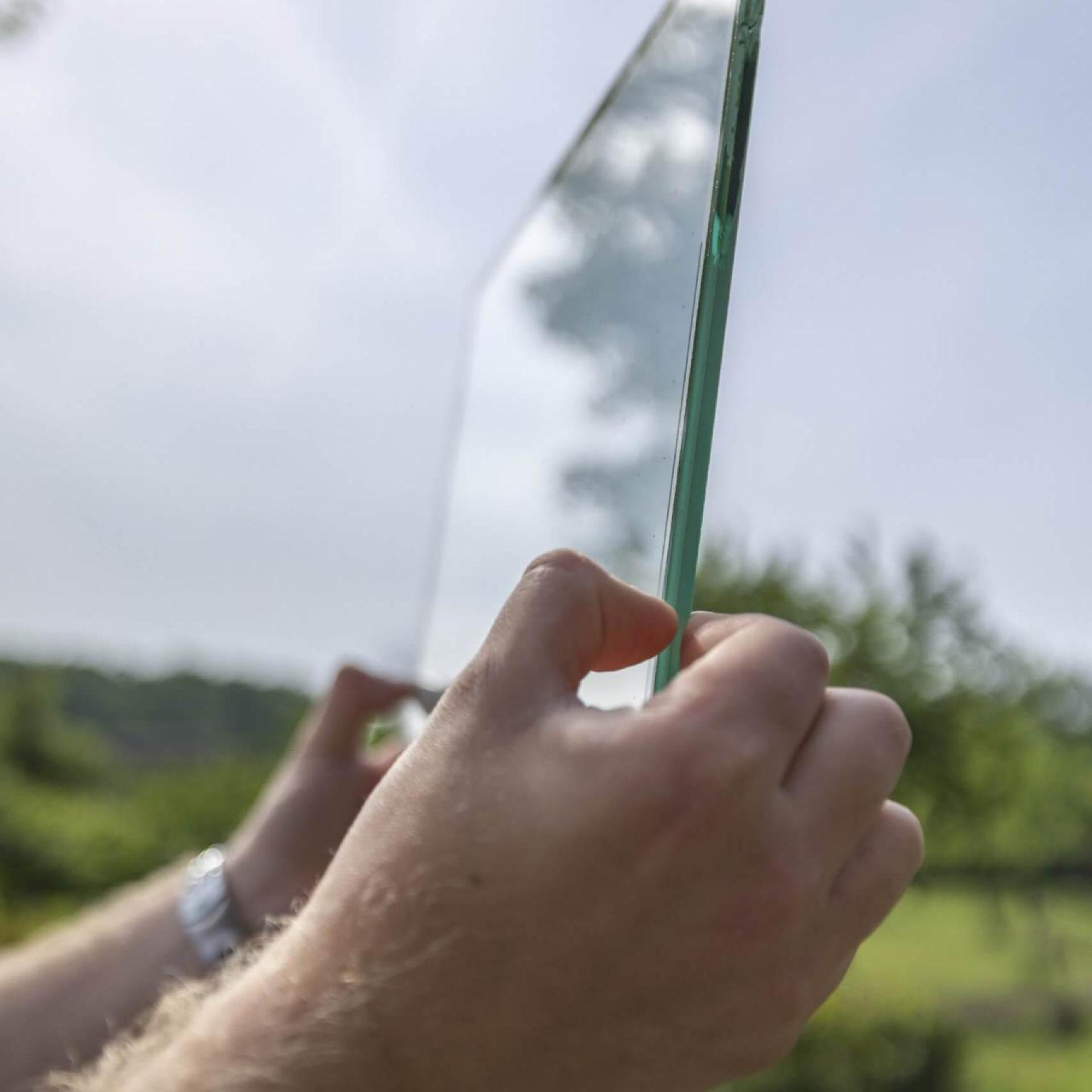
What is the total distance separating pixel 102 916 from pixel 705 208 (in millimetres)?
1186

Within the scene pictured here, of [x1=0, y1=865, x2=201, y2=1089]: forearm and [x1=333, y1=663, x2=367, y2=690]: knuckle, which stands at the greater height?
[x1=333, y1=663, x2=367, y2=690]: knuckle

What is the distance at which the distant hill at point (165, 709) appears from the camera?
6547mm

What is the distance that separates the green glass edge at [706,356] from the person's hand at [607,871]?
0.03 metres

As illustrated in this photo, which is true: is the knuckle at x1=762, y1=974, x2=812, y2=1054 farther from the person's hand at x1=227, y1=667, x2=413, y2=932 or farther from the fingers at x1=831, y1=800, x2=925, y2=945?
the person's hand at x1=227, y1=667, x2=413, y2=932

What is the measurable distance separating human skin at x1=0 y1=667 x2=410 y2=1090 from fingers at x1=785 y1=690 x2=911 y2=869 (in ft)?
2.57

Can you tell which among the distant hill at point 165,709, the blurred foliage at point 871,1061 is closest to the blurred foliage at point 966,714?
the blurred foliage at point 871,1061

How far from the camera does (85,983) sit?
1.12 metres

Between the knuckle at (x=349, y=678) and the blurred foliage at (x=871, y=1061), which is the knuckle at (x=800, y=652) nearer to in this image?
the knuckle at (x=349, y=678)

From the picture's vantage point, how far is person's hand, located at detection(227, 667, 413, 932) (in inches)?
47.4

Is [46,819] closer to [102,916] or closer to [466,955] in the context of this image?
[102,916]

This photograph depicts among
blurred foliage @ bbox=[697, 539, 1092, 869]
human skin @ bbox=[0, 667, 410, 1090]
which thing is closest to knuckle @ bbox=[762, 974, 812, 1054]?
human skin @ bbox=[0, 667, 410, 1090]

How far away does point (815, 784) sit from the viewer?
400mm

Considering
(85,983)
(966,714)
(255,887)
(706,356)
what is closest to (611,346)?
(706,356)

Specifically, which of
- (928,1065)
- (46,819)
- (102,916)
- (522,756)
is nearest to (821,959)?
(522,756)
